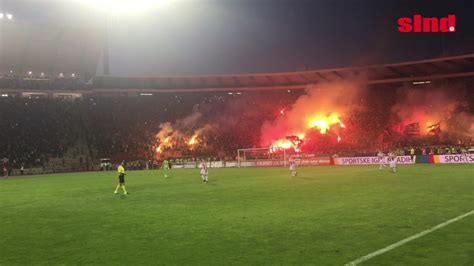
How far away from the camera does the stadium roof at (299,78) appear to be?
60.2 meters

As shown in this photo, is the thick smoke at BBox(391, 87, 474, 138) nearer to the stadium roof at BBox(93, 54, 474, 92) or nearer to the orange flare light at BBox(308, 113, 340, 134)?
the stadium roof at BBox(93, 54, 474, 92)

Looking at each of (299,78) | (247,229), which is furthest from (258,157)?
(247,229)

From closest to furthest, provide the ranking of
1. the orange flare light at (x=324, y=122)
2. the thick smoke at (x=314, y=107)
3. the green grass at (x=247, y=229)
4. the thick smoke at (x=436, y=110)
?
the green grass at (x=247, y=229) < the thick smoke at (x=436, y=110) < the orange flare light at (x=324, y=122) < the thick smoke at (x=314, y=107)

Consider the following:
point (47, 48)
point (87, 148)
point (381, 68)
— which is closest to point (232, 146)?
point (87, 148)

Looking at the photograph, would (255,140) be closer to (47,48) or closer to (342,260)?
(47,48)

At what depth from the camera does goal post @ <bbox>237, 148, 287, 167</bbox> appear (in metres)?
55.9

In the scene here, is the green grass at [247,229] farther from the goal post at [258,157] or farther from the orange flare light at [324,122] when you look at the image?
the orange flare light at [324,122]

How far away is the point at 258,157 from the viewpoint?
5919cm

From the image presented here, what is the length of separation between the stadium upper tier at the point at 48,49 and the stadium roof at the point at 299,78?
16.7 ft

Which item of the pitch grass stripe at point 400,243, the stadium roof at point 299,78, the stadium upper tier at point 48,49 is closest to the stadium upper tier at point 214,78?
the stadium roof at point 299,78

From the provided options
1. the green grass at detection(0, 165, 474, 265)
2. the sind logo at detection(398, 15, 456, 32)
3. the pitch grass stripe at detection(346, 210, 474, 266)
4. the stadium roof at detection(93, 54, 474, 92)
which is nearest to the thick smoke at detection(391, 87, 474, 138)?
the stadium roof at detection(93, 54, 474, 92)

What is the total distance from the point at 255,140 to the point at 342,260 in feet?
194

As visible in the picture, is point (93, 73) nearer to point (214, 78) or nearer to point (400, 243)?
point (214, 78)

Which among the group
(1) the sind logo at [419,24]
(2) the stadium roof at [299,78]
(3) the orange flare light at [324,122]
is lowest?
(3) the orange flare light at [324,122]
